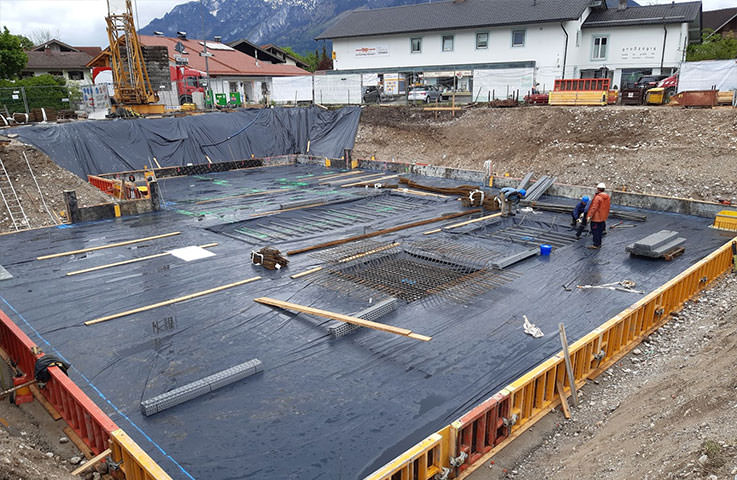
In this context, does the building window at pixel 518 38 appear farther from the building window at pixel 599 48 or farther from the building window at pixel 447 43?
the building window at pixel 599 48

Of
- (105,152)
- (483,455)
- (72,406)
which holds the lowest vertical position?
(483,455)

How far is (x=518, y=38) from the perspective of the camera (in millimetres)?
30578

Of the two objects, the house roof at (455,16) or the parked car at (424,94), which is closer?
the house roof at (455,16)

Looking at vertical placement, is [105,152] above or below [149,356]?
above

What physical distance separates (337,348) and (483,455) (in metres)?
2.71

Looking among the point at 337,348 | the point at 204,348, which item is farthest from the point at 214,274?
the point at 337,348

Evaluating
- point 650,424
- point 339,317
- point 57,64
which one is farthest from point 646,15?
point 57,64

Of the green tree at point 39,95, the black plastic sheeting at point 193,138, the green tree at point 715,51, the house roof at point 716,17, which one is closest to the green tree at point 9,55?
the green tree at point 39,95

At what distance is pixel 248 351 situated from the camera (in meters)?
7.40

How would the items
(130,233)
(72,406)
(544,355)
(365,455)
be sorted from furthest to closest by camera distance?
(130,233) → (544,355) → (72,406) → (365,455)

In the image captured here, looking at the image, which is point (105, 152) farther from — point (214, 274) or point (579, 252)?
point (579, 252)

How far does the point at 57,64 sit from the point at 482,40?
40.9m

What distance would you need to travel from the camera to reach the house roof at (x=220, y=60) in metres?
38.2

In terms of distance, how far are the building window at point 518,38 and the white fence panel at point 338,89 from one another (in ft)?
31.7
